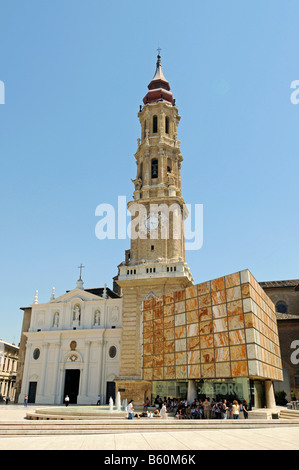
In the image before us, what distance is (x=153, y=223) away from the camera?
45.9 m

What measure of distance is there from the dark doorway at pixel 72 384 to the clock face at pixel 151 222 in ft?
63.3

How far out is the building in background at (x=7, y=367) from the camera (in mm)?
67938

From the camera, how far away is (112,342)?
45812 mm

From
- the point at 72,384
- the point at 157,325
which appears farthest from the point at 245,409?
the point at 72,384

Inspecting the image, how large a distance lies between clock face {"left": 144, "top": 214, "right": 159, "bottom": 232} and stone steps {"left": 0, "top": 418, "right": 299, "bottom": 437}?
27608 mm

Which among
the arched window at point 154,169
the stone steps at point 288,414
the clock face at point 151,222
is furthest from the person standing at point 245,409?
the arched window at point 154,169

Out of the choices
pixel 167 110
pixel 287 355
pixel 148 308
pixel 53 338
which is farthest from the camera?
pixel 167 110

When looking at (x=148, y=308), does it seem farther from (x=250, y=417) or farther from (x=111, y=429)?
(x=111, y=429)

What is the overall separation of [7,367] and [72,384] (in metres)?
31.3

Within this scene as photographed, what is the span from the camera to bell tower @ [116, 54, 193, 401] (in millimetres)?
41350

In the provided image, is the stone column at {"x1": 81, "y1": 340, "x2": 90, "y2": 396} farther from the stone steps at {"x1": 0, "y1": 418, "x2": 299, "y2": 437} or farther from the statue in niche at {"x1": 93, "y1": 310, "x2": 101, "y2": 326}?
the stone steps at {"x1": 0, "y1": 418, "x2": 299, "y2": 437}

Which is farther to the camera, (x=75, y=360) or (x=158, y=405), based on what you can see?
(x=75, y=360)
